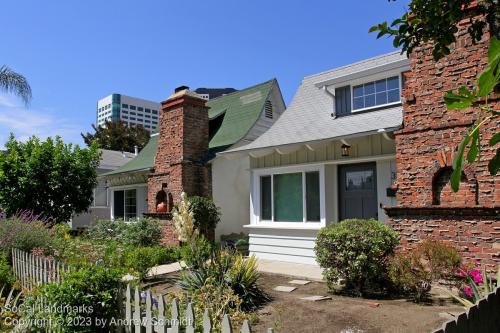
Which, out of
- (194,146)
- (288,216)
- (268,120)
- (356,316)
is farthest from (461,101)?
(268,120)

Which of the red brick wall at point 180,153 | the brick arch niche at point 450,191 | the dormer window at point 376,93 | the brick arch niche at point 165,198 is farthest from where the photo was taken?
the brick arch niche at point 165,198

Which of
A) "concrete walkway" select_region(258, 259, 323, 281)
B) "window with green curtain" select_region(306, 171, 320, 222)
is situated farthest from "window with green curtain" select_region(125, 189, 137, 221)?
"window with green curtain" select_region(306, 171, 320, 222)

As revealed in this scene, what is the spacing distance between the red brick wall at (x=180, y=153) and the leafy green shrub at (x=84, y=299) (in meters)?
9.93

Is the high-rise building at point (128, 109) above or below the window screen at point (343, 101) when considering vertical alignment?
above

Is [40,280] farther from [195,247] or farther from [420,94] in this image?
[420,94]

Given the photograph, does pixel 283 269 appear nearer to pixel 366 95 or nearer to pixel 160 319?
pixel 366 95

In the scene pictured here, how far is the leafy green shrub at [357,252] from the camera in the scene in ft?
22.9

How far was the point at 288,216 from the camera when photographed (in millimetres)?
11852

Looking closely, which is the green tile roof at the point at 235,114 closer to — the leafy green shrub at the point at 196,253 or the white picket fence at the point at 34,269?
the leafy green shrub at the point at 196,253

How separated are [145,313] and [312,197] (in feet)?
26.2

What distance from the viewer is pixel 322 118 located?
489 inches

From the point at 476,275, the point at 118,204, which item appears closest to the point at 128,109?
the point at 118,204

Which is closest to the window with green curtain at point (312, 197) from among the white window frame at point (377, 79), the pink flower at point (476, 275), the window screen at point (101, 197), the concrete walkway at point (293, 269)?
the concrete walkway at point (293, 269)

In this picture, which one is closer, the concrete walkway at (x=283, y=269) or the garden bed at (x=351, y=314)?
the garden bed at (x=351, y=314)
